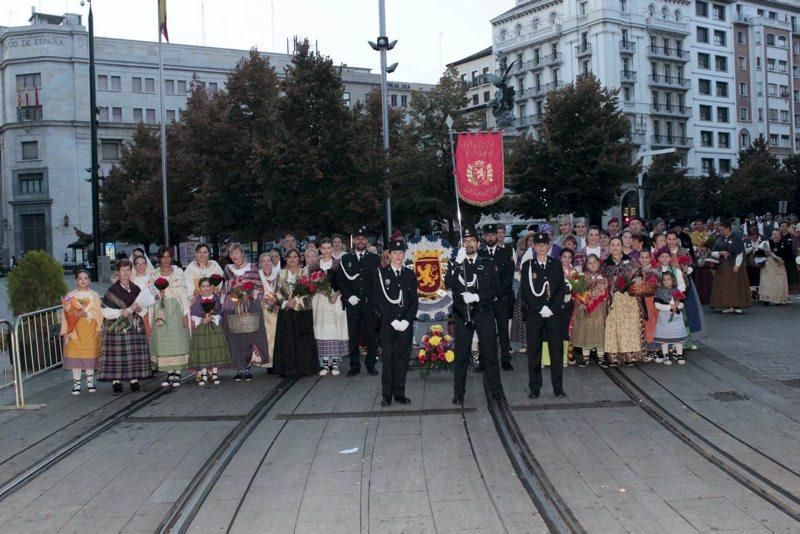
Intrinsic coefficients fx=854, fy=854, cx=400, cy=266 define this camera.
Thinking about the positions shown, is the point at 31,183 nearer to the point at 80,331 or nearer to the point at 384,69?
the point at 384,69

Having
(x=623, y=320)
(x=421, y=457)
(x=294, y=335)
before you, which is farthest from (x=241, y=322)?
(x=623, y=320)

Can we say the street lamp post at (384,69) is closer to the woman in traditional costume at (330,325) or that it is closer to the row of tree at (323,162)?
the row of tree at (323,162)

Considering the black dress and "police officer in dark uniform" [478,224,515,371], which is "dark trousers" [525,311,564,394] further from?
the black dress

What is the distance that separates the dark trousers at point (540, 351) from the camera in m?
10.2

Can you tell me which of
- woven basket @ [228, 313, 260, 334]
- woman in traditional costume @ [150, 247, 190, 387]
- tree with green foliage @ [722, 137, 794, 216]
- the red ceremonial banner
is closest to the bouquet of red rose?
woman in traditional costume @ [150, 247, 190, 387]

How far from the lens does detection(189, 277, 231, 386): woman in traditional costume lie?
38.8 feet

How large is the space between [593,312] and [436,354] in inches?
95.9

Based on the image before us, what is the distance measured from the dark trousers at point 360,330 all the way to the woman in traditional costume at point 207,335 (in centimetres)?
177

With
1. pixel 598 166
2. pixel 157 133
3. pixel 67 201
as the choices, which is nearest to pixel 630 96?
pixel 598 166

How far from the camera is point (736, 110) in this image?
86.0 metres

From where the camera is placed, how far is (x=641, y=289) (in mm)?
11883

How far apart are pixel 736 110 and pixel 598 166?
51981 mm

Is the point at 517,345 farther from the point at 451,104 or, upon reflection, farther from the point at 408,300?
the point at 451,104

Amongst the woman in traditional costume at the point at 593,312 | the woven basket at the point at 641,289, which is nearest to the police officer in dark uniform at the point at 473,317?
the woman in traditional costume at the point at 593,312
